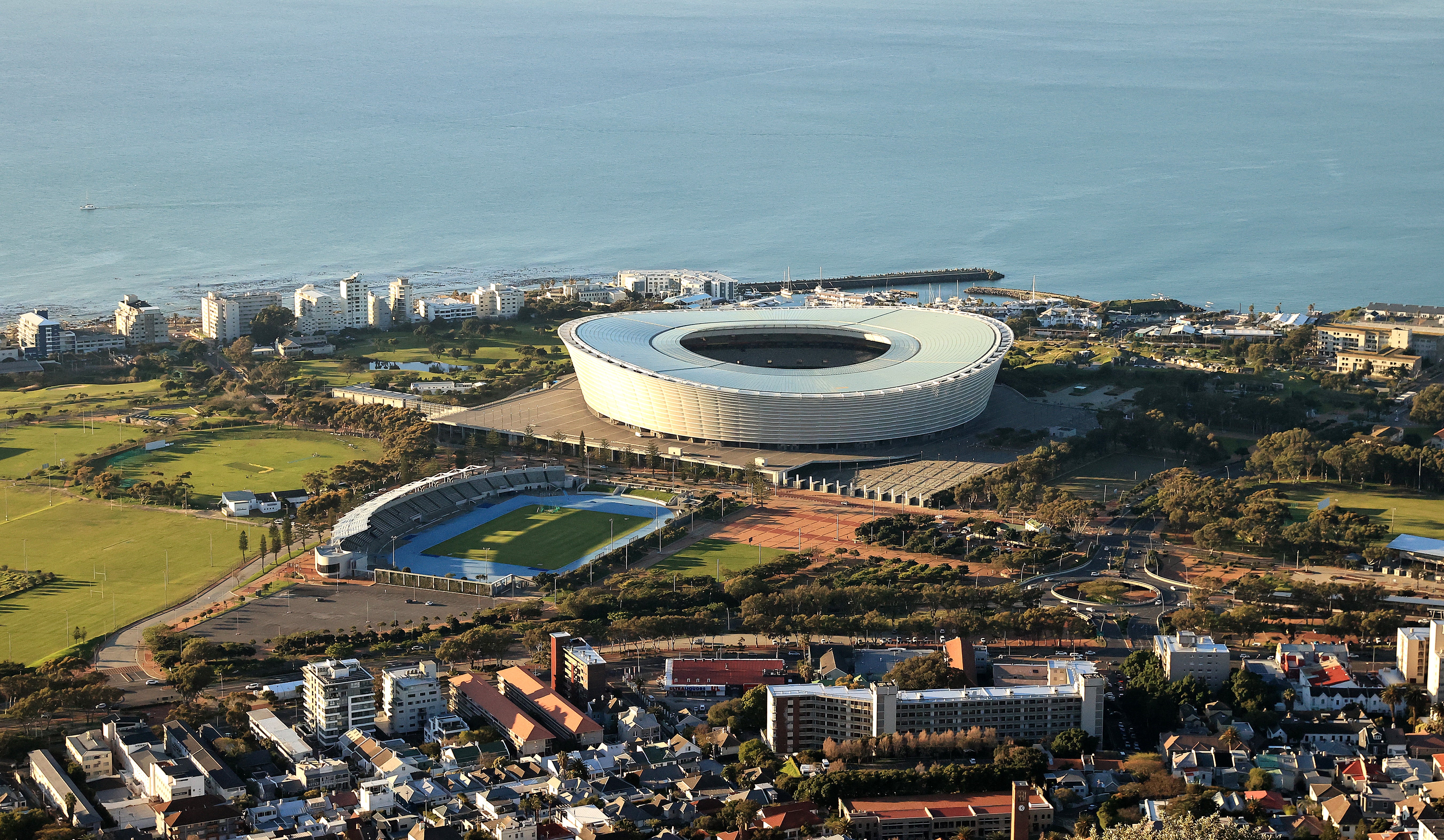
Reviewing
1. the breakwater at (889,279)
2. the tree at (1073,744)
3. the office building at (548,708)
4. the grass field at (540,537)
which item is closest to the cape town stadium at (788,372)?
the grass field at (540,537)

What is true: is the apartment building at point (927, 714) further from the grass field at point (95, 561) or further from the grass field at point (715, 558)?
the grass field at point (95, 561)

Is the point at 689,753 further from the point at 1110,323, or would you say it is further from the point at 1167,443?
the point at 1110,323

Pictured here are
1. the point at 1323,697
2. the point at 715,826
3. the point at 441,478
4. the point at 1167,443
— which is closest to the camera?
the point at 715,826

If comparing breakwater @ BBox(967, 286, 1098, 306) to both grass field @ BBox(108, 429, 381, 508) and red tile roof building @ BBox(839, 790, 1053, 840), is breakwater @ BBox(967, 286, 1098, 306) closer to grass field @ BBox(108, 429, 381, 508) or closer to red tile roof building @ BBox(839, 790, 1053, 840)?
grass field @ BBox(108, 429, 381, 508)

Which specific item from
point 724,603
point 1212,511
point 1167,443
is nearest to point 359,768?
point 724,603

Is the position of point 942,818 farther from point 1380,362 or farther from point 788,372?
point 1380,362

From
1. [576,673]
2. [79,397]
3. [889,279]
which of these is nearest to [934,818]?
[576,673]
